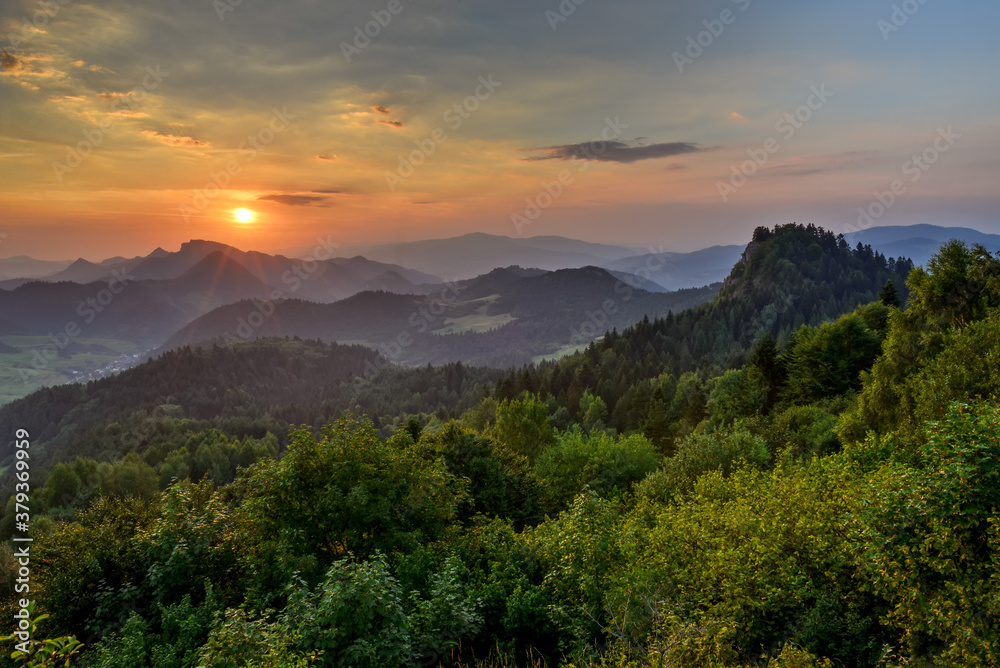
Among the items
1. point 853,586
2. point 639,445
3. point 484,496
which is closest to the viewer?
point 853,586

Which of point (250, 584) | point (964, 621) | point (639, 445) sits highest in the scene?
point (964, 621)

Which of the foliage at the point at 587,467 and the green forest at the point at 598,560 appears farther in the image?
the foliage at the point at 587,467

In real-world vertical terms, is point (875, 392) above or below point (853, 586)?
above

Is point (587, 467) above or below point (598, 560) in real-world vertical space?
below

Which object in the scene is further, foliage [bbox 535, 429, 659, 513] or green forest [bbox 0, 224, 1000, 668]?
foliage [bbox 535, 429, 659, 513]

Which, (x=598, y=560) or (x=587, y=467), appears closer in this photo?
(x=598, y=560)

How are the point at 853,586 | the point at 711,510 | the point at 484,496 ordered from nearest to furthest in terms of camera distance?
the point at 853,586
the point at 711,510
the point at 484,496

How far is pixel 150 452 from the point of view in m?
177

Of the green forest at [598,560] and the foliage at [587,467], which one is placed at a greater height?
the green forest at [598,560]

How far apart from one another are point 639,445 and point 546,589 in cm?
4839

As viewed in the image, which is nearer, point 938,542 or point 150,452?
point 938,542

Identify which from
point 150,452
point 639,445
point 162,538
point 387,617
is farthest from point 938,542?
point 150,452

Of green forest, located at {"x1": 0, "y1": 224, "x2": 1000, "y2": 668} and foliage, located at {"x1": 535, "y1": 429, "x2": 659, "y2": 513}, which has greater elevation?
green forest, located at {"x1": 0, "y1": 224, "x2": 1000, "y2": 668}

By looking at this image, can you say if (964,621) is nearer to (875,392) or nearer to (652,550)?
(652,550)
